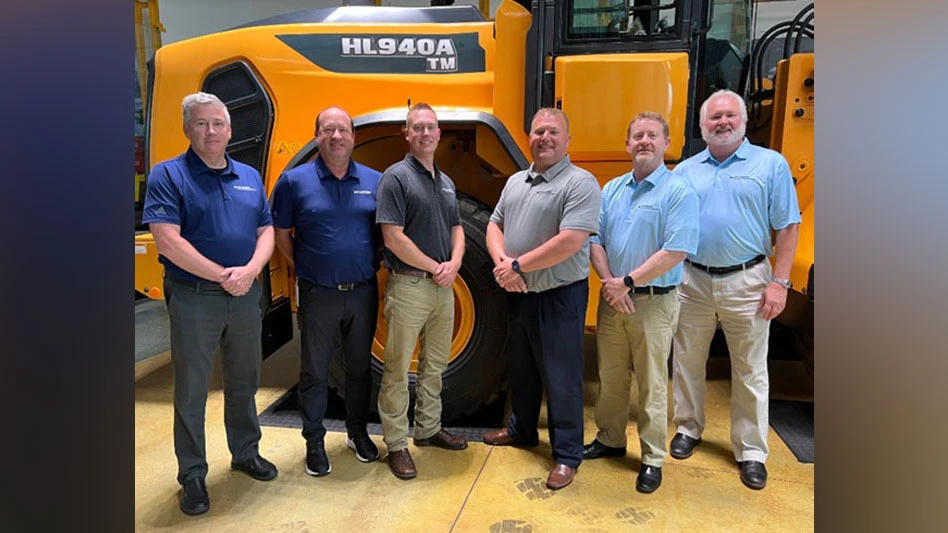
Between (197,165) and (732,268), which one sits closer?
(197,165)

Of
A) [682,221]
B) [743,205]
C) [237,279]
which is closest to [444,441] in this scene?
[237,279]

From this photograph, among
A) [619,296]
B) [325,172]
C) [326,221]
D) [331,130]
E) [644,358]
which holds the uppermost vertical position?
[331,130]

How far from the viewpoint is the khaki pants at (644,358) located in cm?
242

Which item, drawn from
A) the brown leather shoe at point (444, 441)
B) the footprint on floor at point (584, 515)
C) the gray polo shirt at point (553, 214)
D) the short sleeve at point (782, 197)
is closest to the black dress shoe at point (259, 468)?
the brown leather shoe at point (444, 441)

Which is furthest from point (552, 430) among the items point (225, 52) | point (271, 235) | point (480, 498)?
point (225, 52)

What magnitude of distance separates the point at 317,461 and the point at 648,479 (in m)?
1.46

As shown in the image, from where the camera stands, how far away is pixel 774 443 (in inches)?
114

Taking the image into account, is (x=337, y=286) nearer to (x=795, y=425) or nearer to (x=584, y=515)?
(x=584, y=515)

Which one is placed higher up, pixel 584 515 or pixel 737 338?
pixel 737 338

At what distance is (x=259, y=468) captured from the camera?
2.52 m

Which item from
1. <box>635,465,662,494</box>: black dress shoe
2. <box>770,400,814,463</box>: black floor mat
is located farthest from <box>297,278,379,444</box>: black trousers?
<box>770,400,814,463</box>: black floor mat

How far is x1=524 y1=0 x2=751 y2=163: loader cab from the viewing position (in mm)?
2631

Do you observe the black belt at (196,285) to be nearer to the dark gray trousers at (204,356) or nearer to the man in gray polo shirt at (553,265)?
the dark gray trousers at (204,356)

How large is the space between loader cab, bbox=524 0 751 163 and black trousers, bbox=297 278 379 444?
1210mm
